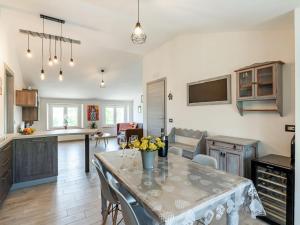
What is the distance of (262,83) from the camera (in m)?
2.48

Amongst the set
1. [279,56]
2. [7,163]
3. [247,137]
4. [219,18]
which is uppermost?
[219,18]

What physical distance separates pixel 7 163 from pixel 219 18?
3.93 meters

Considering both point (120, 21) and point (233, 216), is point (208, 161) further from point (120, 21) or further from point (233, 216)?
point (120, 21)

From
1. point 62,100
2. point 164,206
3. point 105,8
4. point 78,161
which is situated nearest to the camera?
point 164,206

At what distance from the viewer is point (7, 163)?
2.78 m

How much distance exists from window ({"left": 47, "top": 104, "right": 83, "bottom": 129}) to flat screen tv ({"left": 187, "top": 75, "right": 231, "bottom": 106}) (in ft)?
21.5

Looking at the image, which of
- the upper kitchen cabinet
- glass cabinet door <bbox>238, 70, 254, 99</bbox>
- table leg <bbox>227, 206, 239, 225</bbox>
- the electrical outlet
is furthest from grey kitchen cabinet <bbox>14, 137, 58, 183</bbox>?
the electrical outlet

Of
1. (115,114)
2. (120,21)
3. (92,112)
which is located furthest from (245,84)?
(115,114)

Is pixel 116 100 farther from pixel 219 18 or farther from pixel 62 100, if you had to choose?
pixel 219 18

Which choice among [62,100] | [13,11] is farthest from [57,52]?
[62,100]

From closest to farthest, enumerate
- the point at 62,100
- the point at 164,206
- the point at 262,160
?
the point at 164,206
the point at 262,160
the point at 62,100

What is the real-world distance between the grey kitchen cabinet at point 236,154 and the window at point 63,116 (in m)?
7.47

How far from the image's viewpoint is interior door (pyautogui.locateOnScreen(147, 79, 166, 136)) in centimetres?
474

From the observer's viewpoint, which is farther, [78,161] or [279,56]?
[78,161]
